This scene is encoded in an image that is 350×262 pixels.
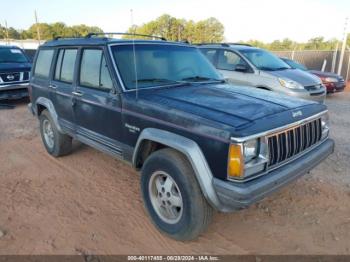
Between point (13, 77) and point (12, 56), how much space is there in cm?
152

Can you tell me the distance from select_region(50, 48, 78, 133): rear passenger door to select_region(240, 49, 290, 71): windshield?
5.14 meters

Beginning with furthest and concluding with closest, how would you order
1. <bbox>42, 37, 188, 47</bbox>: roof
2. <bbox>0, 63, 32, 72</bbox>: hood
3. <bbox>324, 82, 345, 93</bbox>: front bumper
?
<bbox>324, 82, 345, 93</bbox>: front bumper → <bbox>0, 63, 32, 72</bbox>: hood → <bbox>42, 37, 188, 47</bbox>: roof

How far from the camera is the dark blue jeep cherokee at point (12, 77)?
31.3 ft

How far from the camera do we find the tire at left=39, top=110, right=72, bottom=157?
507 cm

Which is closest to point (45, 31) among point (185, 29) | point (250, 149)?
point (185, 29)

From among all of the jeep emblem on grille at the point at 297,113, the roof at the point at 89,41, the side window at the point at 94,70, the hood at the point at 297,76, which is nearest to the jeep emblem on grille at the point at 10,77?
the roof at the point at 89,41

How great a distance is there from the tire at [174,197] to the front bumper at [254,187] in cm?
26

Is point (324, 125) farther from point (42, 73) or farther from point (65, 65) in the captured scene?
point (42, 73)

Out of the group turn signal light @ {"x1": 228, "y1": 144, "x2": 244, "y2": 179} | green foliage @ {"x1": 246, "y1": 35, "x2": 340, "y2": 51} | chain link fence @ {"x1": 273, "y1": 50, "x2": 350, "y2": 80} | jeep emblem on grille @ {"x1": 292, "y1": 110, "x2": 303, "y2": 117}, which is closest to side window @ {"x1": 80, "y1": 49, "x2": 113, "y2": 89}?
turn signal light @ {"x1": 228, "y1": 144, "x2": 244, "y2": 179}

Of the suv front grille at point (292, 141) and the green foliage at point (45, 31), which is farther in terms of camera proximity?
the green foliage at point (45, 31)

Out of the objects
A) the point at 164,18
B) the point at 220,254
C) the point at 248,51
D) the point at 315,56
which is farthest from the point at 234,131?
the point at 164,18

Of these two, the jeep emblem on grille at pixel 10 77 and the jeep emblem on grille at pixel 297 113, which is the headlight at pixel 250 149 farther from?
the jeep emblem on grille at pixel 10 77

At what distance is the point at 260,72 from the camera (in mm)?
7871

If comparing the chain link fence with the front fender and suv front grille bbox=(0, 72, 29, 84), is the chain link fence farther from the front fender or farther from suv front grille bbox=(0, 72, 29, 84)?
the front fender
